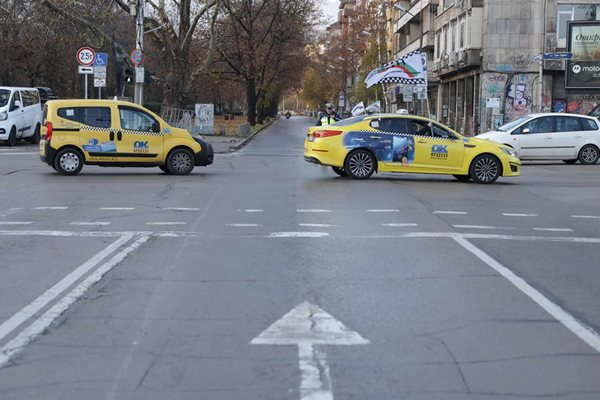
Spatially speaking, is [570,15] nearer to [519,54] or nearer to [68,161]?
[519,54]

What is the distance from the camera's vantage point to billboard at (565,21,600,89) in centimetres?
3619

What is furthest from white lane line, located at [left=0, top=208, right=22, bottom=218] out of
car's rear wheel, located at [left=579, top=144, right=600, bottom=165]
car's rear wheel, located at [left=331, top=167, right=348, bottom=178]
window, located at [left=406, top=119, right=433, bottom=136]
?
car's rear wheel, located at [left=579, top=144, right=600, bottom=165]

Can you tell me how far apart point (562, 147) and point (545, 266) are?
717 inches

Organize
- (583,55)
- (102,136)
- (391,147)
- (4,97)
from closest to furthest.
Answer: (391,147) < (102,136) < (4,97) < (583,55)

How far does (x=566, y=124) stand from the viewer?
83.9ft

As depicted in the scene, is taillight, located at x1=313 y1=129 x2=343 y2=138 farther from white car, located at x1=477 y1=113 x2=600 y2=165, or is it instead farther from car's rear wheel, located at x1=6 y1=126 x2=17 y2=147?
car's rear wheel, located at x1=6 y1=126 x2=17 y2=147

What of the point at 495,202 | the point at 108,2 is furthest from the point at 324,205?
the point at 108,2

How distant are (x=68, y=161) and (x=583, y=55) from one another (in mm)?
26932

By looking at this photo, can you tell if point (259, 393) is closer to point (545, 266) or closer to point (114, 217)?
point (545, 266)

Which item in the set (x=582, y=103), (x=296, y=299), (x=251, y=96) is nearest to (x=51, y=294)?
(x=296, y=299)

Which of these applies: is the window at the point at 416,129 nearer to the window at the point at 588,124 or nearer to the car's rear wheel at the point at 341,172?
the car's rear wheel at the point at 341,172

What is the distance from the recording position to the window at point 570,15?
1660 inches

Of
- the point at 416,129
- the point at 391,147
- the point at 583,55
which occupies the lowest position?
the point at 391,147

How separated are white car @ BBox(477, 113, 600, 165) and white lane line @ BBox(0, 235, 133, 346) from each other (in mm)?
18368
